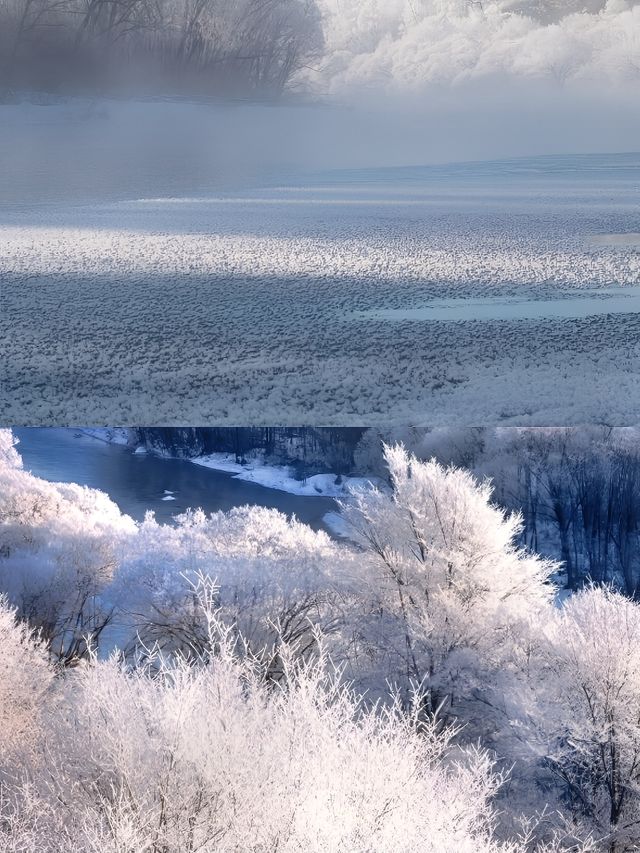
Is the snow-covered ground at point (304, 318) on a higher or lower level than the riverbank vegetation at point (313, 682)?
higher

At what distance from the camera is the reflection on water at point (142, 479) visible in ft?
9.03

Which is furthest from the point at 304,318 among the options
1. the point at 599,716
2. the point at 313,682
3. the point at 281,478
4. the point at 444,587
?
the point at 599,716

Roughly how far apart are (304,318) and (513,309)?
55 cm

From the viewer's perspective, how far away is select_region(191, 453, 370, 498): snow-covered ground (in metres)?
2.82

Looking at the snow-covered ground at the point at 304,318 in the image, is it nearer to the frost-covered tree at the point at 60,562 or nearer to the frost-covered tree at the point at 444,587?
the frost-covered tree at the point at 444,587

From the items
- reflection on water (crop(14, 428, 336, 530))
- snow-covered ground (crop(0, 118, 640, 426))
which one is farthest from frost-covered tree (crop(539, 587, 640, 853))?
snow-covered ground (crop(0, 118, 640, 426))

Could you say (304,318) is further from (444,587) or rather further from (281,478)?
(444,587)

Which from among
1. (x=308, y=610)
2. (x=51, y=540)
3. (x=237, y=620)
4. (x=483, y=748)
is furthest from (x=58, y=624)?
(x=483, y=748)

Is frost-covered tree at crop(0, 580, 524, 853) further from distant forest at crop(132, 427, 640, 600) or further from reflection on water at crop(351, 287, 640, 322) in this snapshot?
reflection on water at crop(351, 287, 640, 322)

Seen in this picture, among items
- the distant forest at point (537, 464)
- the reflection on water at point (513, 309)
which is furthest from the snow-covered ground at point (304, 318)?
the distant forest at point (537, 464)

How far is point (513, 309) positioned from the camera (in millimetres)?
2395

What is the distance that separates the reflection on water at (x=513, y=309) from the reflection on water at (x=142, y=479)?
2.96ft

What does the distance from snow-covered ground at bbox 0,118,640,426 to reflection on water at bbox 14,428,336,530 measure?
14.2 inches

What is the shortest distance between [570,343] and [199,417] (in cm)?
95
